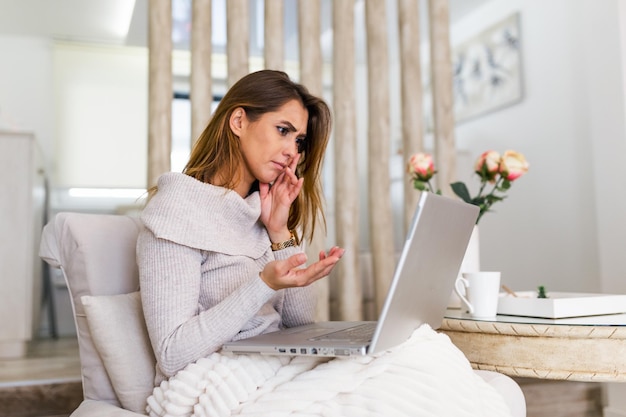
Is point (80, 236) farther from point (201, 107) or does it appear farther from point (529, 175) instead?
point (529, 175)

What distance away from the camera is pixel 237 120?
138 centimetres

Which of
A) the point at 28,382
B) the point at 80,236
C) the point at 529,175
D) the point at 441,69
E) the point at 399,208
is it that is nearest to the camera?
the point at 80,236

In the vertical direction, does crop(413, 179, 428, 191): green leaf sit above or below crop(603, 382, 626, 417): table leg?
above

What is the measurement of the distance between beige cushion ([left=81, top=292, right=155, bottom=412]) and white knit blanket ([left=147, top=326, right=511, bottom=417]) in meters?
0.11

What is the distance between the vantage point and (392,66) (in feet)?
19.4

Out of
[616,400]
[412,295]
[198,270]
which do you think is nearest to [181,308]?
[198,270]

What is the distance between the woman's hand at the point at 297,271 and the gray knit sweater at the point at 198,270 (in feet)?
0.09

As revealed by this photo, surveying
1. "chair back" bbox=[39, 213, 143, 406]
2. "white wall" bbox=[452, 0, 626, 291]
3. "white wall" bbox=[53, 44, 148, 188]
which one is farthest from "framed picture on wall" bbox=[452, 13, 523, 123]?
"chair back" bbox=[39, 213, 143, 406]

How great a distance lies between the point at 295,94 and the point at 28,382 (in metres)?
1.40

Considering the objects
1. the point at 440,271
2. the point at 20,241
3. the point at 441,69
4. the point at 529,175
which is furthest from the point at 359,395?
the point at 529,175

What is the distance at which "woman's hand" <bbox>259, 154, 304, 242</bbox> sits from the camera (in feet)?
4.59

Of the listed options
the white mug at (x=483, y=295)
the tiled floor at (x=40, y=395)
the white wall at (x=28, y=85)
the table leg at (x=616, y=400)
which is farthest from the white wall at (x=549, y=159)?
the white wall at (x=28, y=85)

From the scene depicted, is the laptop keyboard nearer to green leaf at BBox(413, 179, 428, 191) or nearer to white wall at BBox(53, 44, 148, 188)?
green leaf at BBox(413, 179, 428, 191)

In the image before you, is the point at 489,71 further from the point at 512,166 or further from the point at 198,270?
the point at 198,270
